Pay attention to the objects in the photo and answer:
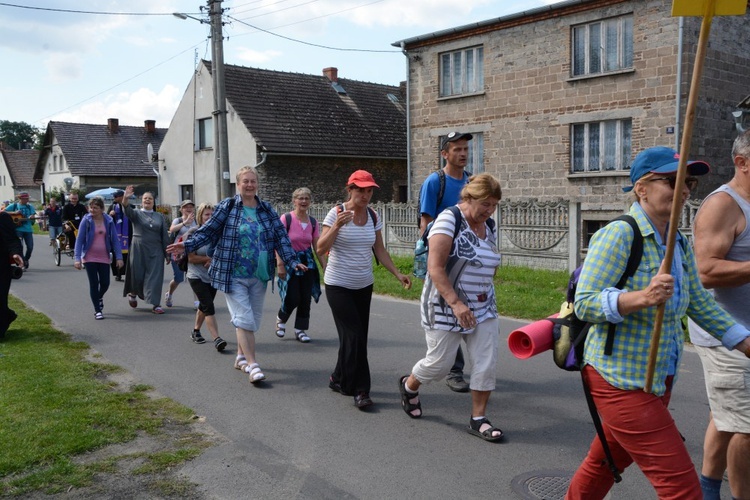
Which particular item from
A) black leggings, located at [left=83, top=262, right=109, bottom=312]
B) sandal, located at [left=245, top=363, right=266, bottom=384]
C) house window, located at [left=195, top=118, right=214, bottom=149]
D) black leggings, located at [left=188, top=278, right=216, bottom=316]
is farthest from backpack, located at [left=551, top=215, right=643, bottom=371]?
house window, located at [left=195, top=118, right=214, bottom=149]

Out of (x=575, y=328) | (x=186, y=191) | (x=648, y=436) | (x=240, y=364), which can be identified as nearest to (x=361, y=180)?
(x=240, y=364)

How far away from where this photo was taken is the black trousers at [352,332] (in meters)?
6.25

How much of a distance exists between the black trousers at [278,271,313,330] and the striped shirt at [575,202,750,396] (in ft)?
18.8

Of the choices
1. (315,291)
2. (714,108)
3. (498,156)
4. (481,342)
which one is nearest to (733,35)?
(714,108)

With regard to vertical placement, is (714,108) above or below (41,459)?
above

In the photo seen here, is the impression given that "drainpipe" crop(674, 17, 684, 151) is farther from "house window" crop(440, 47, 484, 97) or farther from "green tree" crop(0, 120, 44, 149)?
"green tree" crop(0, 120, 44, 149)

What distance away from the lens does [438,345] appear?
5.28 m

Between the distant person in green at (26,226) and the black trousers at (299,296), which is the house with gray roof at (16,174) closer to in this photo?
the distant person in green at (26,226)

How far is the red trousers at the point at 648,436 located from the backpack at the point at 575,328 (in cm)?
9

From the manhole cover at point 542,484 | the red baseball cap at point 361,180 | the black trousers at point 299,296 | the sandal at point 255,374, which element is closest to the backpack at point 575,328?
the manhole cover at point 542,484

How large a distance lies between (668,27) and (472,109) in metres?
6.11

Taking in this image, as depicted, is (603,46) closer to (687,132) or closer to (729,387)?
(729,387)

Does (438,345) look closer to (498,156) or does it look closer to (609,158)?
(609,158)

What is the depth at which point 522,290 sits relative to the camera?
13.1 m
